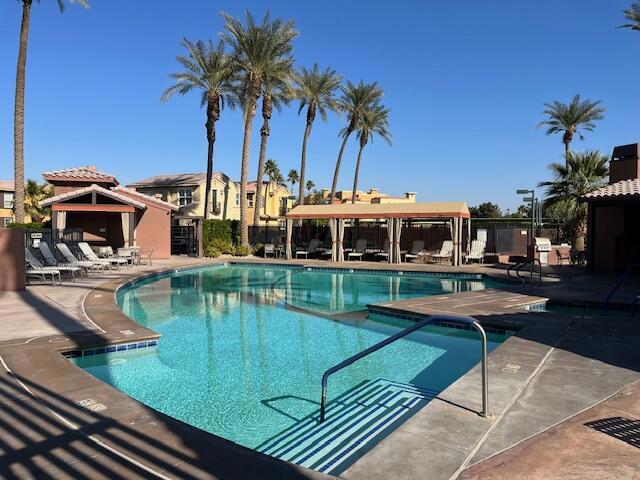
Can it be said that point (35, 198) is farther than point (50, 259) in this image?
Yes

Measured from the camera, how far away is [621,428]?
155 inches

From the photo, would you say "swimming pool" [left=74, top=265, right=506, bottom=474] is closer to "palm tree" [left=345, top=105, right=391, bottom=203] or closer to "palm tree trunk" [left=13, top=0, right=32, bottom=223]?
"palm tree trunk" [left=13, top=0, right=32, bottom=223]

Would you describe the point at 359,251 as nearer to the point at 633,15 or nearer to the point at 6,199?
the point at 633,15

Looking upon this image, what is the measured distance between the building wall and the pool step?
9.74 m

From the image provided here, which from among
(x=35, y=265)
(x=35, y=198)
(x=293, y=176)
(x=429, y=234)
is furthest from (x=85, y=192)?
(x=293, y=176)

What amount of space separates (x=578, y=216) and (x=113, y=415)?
22.8 meters

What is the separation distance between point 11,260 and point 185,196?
25494 mm

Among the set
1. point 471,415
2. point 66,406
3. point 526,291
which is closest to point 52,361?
point 66,406

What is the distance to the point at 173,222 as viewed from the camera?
31.3 metres

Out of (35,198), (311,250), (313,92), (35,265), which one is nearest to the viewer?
(35,265)

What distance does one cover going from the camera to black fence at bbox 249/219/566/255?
82.6ft

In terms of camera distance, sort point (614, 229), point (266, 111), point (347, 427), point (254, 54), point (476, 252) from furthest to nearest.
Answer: point (266, 111) < point (254, 54) < point (476, 252) < point (614, 229) < point (347, 427)

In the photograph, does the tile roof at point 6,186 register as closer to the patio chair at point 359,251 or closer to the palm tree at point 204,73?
the palm tree at point 204,73

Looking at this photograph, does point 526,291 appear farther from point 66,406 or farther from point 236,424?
point 66,406
